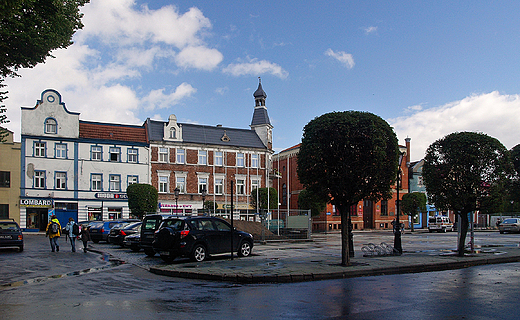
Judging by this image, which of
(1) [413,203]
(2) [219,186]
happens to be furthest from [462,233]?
(2) [219,186]

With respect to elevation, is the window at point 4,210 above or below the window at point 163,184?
below

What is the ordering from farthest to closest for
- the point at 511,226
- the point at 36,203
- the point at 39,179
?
the point at 39,179, the point at 36,203, the point at 511,226

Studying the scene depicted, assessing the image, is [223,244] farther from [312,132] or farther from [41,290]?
[41,290]

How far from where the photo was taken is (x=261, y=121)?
187 feet

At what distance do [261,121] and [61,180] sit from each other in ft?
81.0

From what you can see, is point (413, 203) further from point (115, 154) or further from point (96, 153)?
point (96, 153)

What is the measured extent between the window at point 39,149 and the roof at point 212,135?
35.6ft

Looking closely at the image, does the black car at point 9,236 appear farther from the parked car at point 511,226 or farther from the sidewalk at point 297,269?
the parked car at point 511,226

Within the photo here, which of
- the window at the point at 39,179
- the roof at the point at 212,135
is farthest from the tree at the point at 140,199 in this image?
the window at the point at 39,179

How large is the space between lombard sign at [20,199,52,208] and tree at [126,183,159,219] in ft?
28.4

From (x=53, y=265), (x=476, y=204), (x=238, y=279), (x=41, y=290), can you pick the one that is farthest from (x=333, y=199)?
(x=53, y=265)

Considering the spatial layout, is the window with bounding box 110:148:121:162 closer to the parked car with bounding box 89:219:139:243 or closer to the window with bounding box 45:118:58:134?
the window with bounding box 45:118:58:134

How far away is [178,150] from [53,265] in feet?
116

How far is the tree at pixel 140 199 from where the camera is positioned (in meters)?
42.7
